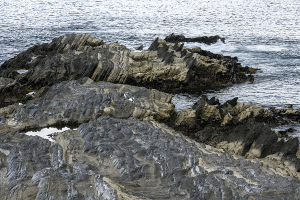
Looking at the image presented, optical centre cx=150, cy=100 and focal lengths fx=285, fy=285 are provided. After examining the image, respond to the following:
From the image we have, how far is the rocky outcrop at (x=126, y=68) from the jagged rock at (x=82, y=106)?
17.4ft

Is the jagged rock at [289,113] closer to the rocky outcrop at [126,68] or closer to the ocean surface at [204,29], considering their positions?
the ocean surface at [204,29]

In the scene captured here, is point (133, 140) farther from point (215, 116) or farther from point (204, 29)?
point (204, 29)

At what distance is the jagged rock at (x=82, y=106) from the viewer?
1681cm

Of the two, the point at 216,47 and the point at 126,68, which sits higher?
the point at 126,68

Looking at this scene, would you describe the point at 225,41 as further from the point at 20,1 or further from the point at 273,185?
the point at 20,1

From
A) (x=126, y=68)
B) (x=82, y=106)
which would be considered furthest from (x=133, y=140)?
(x=126, y=68)

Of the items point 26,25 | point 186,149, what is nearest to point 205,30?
point 26,25

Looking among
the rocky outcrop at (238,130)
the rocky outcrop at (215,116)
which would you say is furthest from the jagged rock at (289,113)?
the rocky outcrop at (215,116)

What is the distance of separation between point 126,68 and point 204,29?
1323 inches

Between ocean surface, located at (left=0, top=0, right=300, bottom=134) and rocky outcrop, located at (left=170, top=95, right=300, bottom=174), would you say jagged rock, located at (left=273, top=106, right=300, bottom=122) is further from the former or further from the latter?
ocean surface, located at (left=0, top=0, right=300, bottom=134)

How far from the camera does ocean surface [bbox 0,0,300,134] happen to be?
29.5m

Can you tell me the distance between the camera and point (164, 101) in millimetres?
21094

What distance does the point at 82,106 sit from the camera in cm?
1786

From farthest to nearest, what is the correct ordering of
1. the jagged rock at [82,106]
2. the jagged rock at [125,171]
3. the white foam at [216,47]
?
1. the white foam at [216,47]
2. the jagged rock at [82,106]
3. the jagged rock at [125,171]
